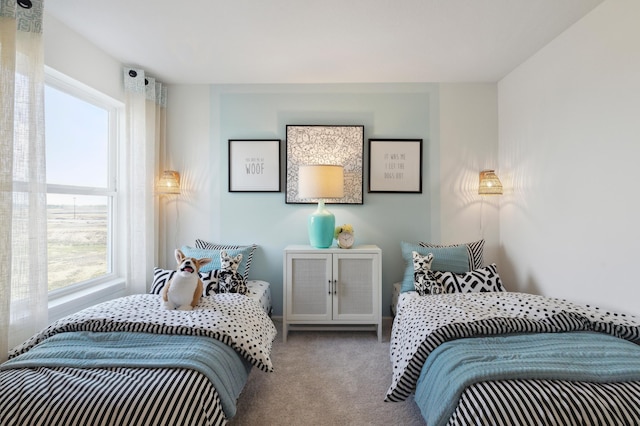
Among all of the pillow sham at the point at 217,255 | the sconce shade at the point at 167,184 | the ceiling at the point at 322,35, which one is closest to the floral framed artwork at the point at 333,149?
the ceiling at the point at 322,35

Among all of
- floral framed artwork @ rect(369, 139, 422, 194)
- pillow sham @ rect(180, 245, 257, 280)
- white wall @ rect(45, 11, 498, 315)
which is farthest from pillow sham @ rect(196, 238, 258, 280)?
floral framed artwork @ rect(369, 139, 422, 194)

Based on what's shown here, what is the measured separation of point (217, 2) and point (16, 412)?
7.06 ft

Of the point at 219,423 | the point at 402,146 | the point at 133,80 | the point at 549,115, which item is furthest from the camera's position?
the point at 402,146

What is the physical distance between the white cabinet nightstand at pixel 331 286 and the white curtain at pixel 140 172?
4.22 ft

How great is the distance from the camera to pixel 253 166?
10.0 ft

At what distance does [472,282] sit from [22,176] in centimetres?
303

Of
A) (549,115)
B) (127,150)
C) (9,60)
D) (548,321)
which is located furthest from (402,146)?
(9,60)

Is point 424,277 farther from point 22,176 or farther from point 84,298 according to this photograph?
point 22,176

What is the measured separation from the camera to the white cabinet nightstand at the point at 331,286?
8.77 feet

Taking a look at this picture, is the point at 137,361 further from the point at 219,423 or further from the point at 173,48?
the point at 173,48

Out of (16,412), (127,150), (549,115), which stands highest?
(549,115)

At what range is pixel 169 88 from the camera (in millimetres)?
3092

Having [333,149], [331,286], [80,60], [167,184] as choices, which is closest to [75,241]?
[167,184]

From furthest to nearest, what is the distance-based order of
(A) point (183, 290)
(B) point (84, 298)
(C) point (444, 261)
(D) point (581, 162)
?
(C) point (444, 261)
(B) point (84, 298)
(D) point (581, 162)
(A) point (183, 290)
